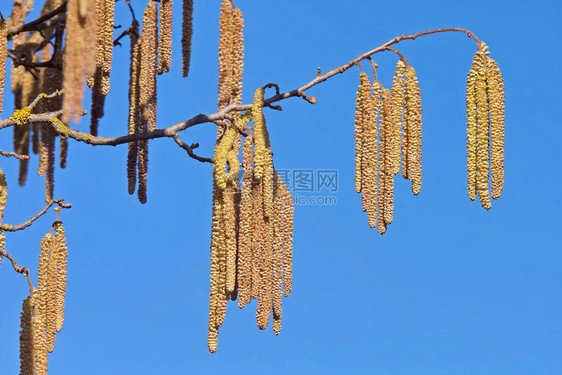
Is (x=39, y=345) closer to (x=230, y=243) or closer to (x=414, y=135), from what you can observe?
(x=230, y=243)

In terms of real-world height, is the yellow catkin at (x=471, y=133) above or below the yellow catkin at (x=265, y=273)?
above

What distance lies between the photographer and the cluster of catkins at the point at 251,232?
181 inches

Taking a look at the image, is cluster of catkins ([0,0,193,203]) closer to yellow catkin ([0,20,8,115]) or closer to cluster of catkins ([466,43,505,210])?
yellow catkin ([0,20,8,115])

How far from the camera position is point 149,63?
589cm

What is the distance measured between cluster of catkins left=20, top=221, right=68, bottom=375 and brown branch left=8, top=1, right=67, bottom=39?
1879mm

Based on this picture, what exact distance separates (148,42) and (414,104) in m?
1.88

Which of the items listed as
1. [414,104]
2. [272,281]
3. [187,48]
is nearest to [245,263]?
[272,281]

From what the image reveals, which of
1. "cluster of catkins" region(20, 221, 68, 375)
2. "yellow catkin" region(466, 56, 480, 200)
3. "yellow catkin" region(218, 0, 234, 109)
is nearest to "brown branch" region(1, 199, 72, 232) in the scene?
"cluster of catkins" region(20, 221, 68, 375)

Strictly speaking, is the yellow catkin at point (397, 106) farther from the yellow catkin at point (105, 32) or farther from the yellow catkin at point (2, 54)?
the yellow catkin at point (2, 54)

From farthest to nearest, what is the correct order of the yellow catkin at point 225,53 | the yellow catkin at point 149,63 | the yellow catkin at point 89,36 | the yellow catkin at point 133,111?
1. the yellow catkin at point 133,111
2. the yellow catkin at point 149,63
3. the yellow catkin at point 225,53
4. the yellow catkin at point 89,36

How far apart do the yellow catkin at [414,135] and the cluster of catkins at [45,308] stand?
2127mm

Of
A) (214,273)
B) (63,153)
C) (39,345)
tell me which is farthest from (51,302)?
(63,153)

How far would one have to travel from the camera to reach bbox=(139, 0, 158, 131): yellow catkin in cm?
590

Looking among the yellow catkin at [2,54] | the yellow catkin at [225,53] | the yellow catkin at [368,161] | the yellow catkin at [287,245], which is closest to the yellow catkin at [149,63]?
the yellow catkin at [225,53]
